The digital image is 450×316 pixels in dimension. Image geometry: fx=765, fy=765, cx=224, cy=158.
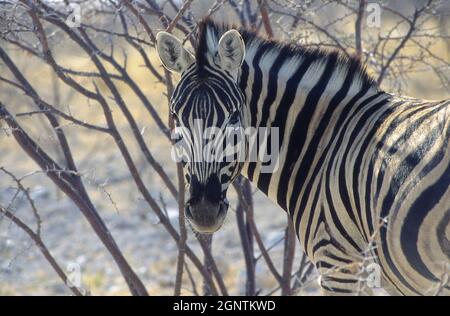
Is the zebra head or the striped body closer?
the striped body

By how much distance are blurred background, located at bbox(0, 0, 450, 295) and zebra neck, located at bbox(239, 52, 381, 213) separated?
320mm

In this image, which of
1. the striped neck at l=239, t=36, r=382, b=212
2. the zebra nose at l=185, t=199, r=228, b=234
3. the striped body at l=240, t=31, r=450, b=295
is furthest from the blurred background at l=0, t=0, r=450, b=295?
the zebra nose at l=185, t=199, r=228, b=234

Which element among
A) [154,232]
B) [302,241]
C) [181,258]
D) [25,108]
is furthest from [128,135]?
[302,241]

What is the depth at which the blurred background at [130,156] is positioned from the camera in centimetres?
448

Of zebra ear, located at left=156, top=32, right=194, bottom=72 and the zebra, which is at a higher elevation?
zebra ear, located at left=156, top=32, right=194, bottom=72

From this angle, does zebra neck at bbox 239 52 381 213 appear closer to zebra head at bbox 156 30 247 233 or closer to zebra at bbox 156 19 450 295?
zebra at bbox 156 19 450 295

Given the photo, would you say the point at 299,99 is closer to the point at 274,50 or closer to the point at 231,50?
the point at 274,50

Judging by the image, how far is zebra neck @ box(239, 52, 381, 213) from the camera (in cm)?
386

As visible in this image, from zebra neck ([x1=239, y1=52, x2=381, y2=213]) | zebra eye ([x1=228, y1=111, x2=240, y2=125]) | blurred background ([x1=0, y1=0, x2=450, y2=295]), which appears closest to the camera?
zebra eye ([x1=228, y1=111, x2=240, y2=125])

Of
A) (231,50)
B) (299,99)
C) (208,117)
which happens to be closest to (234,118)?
(208,117)

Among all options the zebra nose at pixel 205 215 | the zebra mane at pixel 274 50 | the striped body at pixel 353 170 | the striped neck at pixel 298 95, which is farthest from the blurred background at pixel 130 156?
the zebra nose at pixel 205 215

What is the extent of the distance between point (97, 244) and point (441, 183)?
6469mm

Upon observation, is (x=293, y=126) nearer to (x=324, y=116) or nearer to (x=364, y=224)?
(x=324, y=116)

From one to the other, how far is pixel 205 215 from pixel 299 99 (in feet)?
2.91
